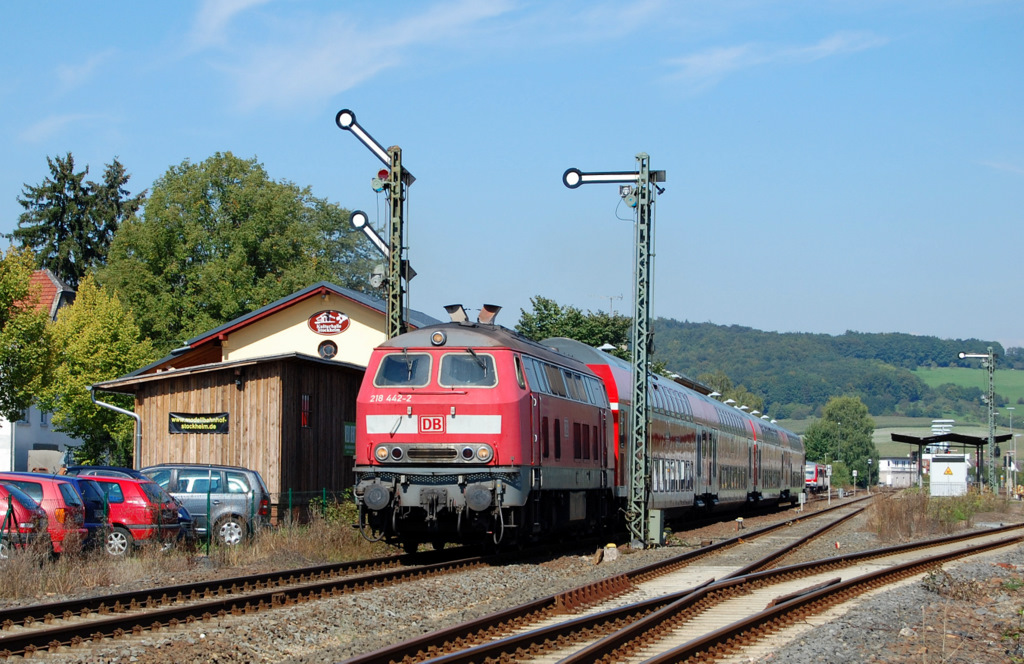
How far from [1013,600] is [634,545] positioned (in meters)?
8.14

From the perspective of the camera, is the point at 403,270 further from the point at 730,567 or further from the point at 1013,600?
the point at 1013,600

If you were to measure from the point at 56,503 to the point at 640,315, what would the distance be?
10882mm

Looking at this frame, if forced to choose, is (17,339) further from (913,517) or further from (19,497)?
(913,517)

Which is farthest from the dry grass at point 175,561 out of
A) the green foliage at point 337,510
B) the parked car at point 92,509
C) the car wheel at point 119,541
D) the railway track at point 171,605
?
Result: the railway track at point 171,605

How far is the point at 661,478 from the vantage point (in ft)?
85.1

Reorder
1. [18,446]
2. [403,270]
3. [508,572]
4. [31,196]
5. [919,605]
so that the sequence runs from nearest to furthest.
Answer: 1. [919,605]
2. [508,572]
3. [403,270]
4. [18,446]
5. [31,196]

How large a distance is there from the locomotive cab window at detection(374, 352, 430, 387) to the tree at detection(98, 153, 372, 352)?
3968 centimetres

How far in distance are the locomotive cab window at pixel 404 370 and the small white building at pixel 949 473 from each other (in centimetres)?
3293

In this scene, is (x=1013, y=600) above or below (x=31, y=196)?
below

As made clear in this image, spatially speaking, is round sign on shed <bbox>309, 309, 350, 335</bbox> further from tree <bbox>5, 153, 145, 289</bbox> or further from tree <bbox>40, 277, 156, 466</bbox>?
tree <bbox>5, 153, 145, 289</bbox>

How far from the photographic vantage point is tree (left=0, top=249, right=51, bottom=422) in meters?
31.0

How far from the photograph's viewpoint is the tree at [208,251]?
56.1m

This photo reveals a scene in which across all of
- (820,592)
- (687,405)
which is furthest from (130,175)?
(820,592)

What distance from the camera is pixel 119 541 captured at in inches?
717
